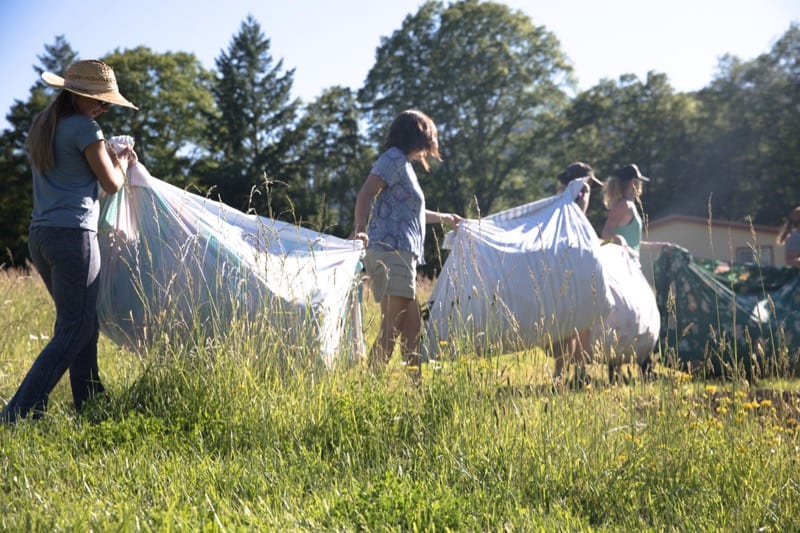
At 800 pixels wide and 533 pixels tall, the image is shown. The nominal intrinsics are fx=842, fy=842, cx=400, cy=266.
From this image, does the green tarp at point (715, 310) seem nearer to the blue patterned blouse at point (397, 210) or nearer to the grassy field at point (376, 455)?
the blue patterned blouse at point (397, 210)

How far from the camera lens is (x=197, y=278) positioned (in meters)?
4.25

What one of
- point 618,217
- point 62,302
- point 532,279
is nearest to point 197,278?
→ point 62,302

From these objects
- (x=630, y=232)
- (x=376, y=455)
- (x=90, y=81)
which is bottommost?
(x=376, y=455)

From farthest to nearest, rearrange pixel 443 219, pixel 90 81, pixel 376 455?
pixel 443 219, pixel 90 81, pixel 376 455

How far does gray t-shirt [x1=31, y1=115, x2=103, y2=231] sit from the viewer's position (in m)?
3.80

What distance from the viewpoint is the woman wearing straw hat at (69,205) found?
378 centimetres

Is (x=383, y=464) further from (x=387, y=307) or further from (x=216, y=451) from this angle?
(x=387, y=307)

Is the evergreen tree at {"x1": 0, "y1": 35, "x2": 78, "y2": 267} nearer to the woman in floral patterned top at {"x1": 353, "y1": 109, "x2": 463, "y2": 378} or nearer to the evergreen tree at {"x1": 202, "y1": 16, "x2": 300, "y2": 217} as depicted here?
the evergreen tree at {"x1": 202, "y1": 16, "x2": 300, "y2": 217}

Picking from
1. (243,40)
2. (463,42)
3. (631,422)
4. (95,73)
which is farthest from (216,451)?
(243,40)

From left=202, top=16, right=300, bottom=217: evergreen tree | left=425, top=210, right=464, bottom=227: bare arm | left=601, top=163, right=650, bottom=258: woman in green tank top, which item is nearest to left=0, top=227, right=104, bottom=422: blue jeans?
left=425, top=210, right=464, bottom=227: bare arm

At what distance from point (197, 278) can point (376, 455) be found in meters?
1.55

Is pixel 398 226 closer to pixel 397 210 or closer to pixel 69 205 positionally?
pixel 397 210

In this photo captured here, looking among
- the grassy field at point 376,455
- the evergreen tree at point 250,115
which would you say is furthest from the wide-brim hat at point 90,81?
the evergreen tree at point 250,115

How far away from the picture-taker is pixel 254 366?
12.5 ft
